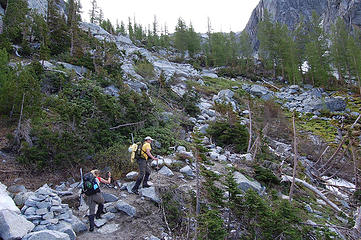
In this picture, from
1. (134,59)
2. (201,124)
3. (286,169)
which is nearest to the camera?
(286,169)

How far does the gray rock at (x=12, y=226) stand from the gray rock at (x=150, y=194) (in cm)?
278

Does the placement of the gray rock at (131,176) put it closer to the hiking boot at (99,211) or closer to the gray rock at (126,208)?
the gray rock at (126,208)

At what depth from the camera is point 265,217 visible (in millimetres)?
4719

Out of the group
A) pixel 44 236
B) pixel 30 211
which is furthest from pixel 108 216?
pixel 44 236

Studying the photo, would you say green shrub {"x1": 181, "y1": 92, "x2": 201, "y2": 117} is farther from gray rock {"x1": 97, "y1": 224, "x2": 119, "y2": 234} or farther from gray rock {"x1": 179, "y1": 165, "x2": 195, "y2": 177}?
gray rock {"x1": 97, "y1": 224, "x2": 119, "y2": 234}

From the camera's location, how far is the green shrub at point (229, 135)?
1189cm

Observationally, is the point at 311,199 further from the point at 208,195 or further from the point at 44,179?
the point at 44,179

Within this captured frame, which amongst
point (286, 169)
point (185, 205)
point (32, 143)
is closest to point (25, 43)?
point (32, 143)

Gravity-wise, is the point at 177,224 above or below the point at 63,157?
below

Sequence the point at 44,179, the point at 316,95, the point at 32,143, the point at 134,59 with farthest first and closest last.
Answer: the point at 316,95
the point at 134,59
the point at 32,143
the point at 44,179

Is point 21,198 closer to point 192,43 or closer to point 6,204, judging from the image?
point 6,204

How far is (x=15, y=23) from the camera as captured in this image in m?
16.5

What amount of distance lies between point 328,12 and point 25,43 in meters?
62.6

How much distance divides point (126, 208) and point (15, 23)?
17.5 m
